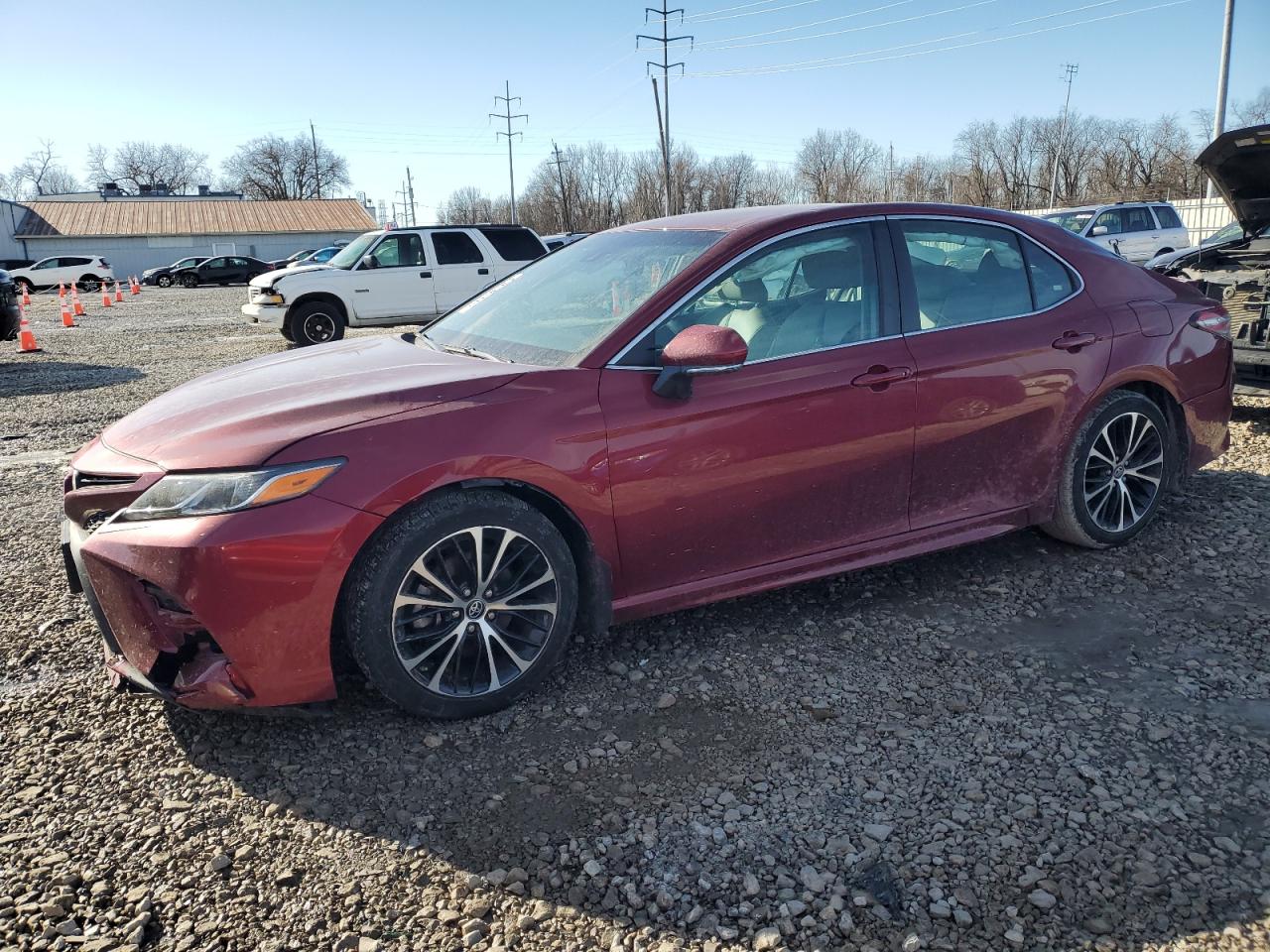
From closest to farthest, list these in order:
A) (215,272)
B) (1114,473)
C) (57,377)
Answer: (1114,473), (57,377), (215,272)

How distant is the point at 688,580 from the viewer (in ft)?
11.4

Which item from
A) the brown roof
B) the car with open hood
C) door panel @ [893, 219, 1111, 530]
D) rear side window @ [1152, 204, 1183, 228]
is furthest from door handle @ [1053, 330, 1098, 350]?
the brown roof

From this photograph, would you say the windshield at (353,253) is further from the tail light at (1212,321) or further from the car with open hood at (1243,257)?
the tail light at (1212,321)

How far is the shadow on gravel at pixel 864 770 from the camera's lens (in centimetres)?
232

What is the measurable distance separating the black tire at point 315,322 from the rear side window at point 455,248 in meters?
1.93

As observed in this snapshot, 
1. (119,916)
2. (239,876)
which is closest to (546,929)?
(239,876)

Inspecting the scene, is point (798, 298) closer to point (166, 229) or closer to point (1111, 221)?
point (1111, 221)

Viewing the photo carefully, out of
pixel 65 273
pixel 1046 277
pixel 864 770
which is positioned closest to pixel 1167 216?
pixel 1046 277

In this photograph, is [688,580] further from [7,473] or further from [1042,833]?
[7,473]

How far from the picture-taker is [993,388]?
393 centimetres

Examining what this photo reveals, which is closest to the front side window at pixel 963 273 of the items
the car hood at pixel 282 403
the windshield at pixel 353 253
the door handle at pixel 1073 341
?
the door handle at pixel 1073 341

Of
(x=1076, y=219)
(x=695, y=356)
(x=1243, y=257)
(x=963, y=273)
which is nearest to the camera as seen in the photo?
(x=695, y=356)

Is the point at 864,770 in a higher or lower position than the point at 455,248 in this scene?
lower

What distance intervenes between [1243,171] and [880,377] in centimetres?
544
